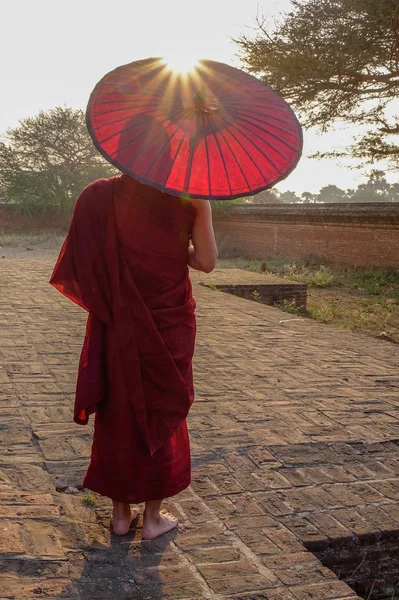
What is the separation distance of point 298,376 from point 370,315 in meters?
5.15

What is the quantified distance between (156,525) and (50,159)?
88.2 feet

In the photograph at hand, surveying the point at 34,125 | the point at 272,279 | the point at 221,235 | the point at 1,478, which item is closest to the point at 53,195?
the point at 34,125

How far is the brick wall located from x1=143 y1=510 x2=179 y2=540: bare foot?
40.7 ft

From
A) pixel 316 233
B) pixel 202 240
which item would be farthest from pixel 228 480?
pixel 316 233

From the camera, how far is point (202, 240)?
254 cm

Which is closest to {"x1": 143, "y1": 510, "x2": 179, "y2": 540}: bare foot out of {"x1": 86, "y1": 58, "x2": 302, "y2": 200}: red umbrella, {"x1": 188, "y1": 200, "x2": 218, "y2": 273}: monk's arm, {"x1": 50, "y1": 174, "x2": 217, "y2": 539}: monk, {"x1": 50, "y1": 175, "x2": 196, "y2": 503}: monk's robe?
{"x1": 50, "y1": 174, "x2": 217, "y2": 539}: monk

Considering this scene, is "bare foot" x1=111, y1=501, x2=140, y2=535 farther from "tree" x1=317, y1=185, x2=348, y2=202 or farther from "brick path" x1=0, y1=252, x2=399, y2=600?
"tree" x1=317, y1=185, x2=348, y2=202

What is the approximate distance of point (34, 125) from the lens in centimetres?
2786

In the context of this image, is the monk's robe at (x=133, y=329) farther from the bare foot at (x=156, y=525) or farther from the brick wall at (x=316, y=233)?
the brick wall at (x=316, y=233)

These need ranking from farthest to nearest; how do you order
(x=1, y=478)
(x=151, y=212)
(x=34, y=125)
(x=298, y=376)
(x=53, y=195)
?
(x=34, y=125)
(x=53, y=195)
(x=298, y=376)
(x=1, y=478)
(x=151, y=212)

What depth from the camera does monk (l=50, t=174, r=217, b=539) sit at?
2.49 m

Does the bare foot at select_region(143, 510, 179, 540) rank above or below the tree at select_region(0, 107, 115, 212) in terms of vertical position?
below

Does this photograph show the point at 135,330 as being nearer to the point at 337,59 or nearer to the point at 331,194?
the point at 337,59

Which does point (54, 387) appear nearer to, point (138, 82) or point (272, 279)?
point (138, 82)
